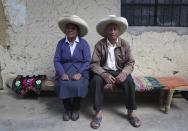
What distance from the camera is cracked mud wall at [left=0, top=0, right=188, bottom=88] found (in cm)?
482

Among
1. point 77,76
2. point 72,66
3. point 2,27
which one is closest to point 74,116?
point 77,76

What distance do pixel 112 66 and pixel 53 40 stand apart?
4.01ft

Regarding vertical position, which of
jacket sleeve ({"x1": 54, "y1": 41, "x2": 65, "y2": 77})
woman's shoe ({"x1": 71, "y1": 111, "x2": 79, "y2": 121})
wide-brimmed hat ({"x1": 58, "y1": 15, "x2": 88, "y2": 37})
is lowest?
woman's shoe ({"x1": 71, "y1": 111, "x2": 79, "y2": 121})

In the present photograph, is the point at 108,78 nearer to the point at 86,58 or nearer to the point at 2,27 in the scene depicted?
the point at 86,58

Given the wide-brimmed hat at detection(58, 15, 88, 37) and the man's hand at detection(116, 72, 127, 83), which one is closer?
the man's hand at detection(116, 72, 127, 83)

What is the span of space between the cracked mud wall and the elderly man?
25.2 inches

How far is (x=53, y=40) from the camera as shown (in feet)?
16.2

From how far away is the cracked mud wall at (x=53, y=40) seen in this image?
15.8ft

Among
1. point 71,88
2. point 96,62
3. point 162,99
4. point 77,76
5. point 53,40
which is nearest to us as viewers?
point 71,88

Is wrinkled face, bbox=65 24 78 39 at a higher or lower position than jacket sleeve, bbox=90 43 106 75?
higher

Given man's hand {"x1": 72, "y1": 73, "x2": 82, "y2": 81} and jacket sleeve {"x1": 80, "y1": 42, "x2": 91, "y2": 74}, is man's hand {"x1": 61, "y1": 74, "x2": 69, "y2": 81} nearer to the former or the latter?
man's hand {"x1": 72, "y1": 73, "x2": 82, "y2": 81}

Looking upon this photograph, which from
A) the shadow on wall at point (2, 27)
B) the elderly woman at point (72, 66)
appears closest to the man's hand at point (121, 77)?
the elderly woman at point (72, 66)

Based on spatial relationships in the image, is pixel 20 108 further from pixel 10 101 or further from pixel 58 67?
pixel 58 67

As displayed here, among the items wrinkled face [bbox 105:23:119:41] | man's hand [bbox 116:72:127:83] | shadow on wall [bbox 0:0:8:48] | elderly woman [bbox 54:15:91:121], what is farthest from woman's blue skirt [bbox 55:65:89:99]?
shadow on wall [bbox 0:0:8:48]
